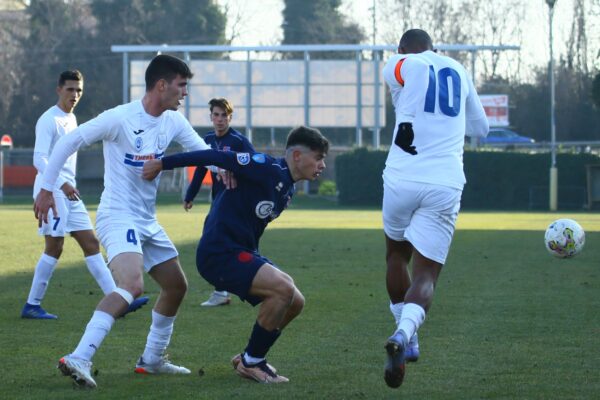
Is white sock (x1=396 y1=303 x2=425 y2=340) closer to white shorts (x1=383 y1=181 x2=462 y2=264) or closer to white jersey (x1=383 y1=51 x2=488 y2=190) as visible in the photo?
white shorts (x1=383 y1=181 x2=462 y2=264)

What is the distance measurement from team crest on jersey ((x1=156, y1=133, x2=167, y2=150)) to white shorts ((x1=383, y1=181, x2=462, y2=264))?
1.57 metres

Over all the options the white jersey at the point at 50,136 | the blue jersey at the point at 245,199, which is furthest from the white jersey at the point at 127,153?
the white jersey at the point at 50,136

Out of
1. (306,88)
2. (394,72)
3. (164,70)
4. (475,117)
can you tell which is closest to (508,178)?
(306,88)

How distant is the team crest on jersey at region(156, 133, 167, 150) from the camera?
771 cm

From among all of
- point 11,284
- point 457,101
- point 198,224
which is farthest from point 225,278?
point 198,224

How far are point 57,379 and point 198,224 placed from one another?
20919 mm

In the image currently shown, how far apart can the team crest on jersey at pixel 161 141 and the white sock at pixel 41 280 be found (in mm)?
3447

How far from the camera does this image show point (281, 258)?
1777cm

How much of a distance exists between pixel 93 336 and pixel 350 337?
2.78 meters

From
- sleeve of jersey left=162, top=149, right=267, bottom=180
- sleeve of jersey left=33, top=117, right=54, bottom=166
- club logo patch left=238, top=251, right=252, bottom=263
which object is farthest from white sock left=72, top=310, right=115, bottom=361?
A: sleeve of jersey left=33, top=117, right=54, bottom=166

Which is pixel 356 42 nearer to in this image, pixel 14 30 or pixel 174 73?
pixel 14 30

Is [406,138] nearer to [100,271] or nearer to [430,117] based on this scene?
[430,117]

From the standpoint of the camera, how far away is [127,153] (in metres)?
7.58

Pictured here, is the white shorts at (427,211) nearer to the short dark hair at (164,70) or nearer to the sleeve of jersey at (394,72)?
the sleeve of jersey at (394,72)
